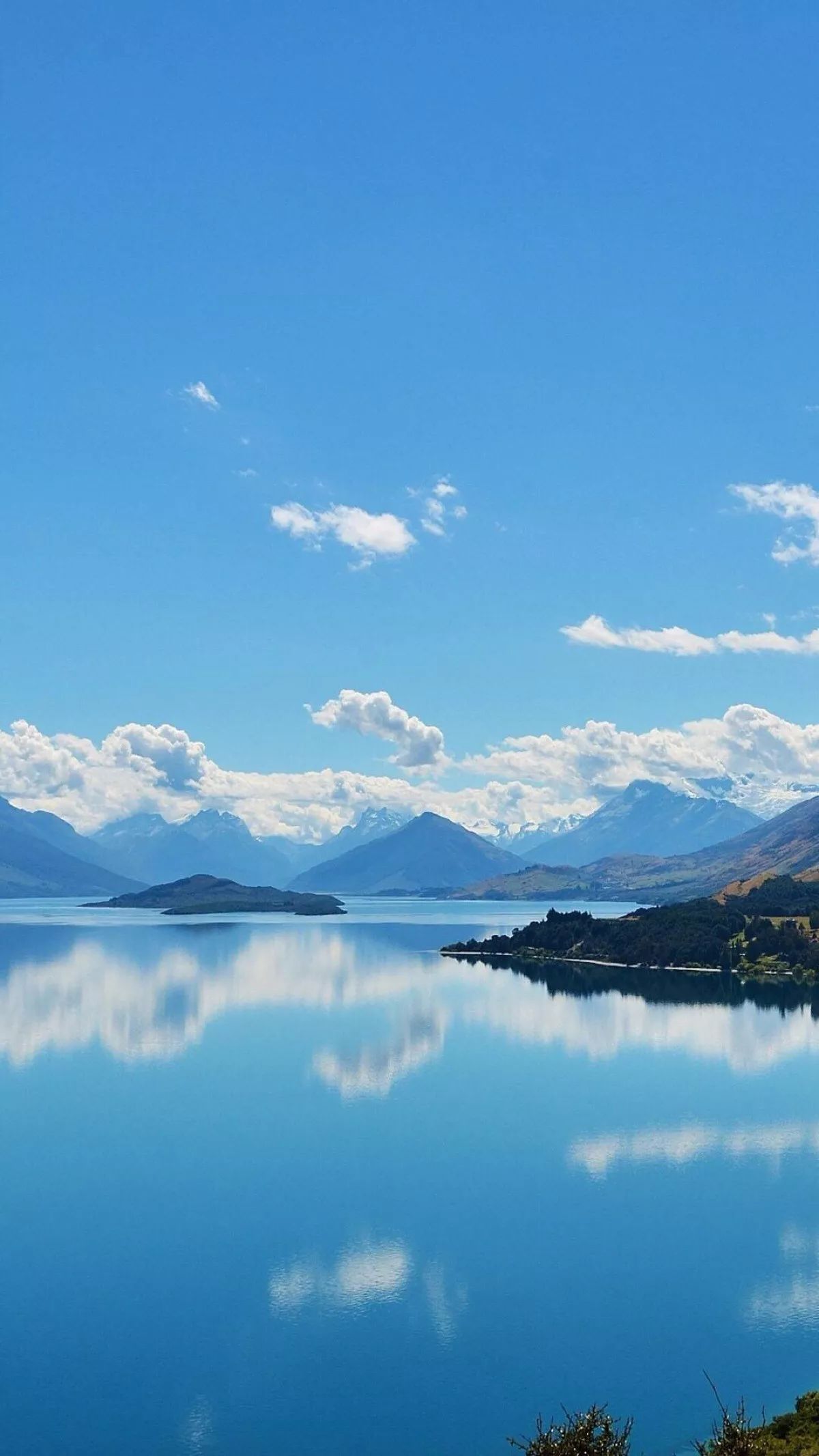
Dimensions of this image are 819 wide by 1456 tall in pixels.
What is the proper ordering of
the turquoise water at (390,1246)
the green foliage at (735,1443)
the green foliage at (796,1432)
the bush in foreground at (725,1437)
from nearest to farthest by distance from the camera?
the bush in foreground at (725,1437) < the green foliage at (735,1443) < the green foliage at (796,1432) < the turquoise water at (390,1246)

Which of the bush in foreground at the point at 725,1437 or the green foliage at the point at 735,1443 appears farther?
the green foliage at the point at 735,1443

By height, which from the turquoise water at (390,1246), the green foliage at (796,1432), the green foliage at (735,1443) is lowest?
the turquoise water at (390,1246)

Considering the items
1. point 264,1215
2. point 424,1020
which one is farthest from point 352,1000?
point 264,1215

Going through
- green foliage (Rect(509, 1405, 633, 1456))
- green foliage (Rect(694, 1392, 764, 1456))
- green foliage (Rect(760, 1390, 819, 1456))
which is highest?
green foliage (Rect(509, 1405, 633, 1456))

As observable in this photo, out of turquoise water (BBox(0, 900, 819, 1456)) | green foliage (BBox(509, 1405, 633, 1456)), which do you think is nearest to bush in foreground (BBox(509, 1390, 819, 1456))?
green foliage (BBox(509, 1405, 633, 1456))

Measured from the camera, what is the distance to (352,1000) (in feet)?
531

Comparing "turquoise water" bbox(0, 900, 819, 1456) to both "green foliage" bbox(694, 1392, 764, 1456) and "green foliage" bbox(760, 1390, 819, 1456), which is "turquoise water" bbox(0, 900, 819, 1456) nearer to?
"green foliage" bbox(760, 1390, 819, 1456)

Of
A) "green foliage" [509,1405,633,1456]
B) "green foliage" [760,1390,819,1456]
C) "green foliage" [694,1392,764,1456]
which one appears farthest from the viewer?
"green foliage" [760,1390,819,1456]

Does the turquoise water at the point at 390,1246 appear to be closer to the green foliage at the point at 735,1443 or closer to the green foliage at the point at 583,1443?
the green foliage at the point at 735,1443

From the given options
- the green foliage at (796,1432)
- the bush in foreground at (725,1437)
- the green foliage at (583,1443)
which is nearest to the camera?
the green foliage at (583,1443)

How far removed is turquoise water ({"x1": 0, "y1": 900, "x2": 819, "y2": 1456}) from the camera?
41719 millimetres

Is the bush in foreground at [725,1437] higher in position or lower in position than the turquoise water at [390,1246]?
higher

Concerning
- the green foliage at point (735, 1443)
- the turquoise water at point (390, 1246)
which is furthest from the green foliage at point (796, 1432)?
the turquoise water at point (390, 1246)

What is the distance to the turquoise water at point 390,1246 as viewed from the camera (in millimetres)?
41719
